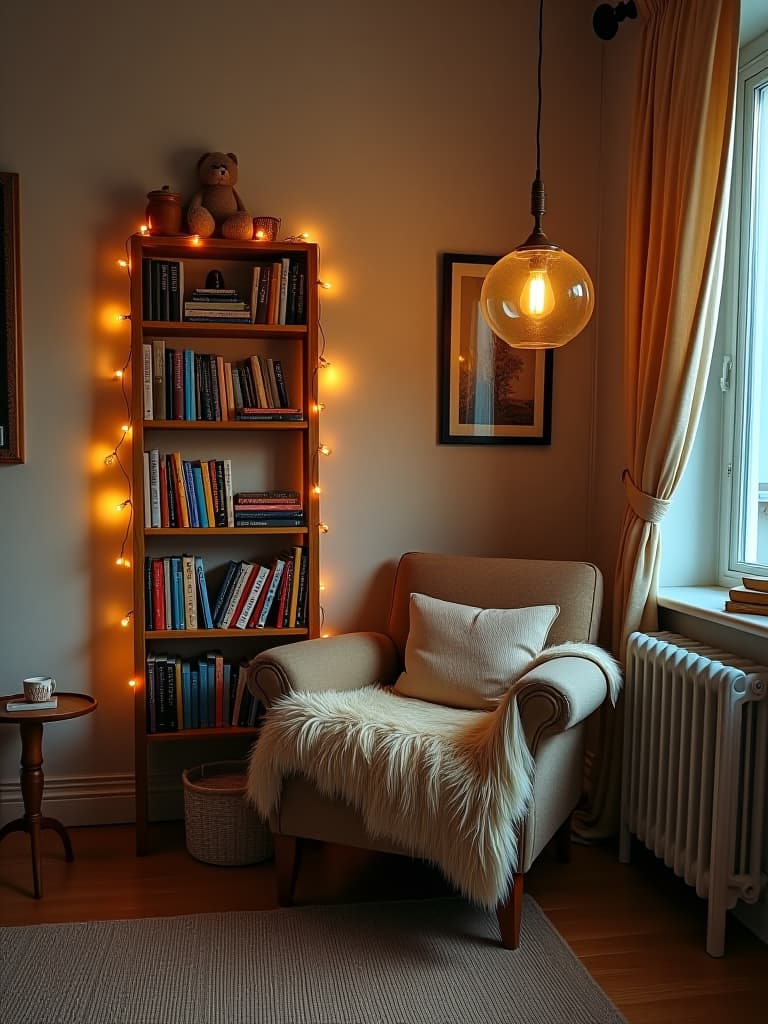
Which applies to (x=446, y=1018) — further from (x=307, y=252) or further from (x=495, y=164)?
(x=495, y=164)

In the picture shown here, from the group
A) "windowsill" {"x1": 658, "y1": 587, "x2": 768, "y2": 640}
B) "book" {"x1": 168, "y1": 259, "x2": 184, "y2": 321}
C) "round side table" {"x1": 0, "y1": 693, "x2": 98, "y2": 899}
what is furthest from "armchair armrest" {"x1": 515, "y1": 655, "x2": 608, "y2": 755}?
"book" {"x1": 168, "y1": 259, "x2": 184, "y2": 321}

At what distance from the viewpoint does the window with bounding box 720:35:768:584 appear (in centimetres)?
268

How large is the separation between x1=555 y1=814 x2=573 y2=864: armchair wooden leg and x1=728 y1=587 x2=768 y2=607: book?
83cm

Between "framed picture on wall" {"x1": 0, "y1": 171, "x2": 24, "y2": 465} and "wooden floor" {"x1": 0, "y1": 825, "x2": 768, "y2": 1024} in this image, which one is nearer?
"wooden floor" {"x1": 0, "y1": 825, "x2": 768, "y2": 1024}

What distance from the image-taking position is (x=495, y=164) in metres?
3.23

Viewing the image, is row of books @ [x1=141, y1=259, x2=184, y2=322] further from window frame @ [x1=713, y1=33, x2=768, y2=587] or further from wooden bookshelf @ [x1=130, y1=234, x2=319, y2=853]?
window frame @ [x1=713, y1=33, x2=768, y2=587]

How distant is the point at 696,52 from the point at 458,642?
1.80 metres

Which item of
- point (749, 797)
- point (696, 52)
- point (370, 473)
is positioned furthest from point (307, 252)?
point (749, 797)

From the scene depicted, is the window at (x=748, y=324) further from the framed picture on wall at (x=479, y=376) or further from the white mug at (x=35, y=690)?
the white mug at (x=35, y=690)

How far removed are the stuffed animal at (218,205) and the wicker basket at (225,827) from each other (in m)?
1.72

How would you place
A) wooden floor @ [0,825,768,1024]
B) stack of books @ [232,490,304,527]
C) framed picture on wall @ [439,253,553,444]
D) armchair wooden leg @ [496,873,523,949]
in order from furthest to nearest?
1. framed picture on wall @ [439,253,553,444]
2. stack of books @ [232,490,304,527]
3. armchair wooden leg @ [496,873,523,949]
4. wooden floor @ [0,825,768,1024]

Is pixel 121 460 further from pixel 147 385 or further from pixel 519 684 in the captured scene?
pixel 519 684

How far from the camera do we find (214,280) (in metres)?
2.91

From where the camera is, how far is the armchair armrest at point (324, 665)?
2.54 metres
